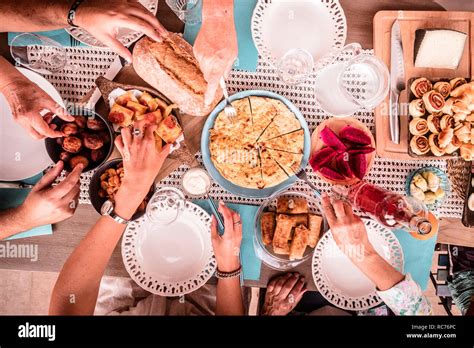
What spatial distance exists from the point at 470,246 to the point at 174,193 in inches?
41.9

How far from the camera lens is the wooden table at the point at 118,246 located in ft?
4.32

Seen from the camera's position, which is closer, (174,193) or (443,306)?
(174,193)

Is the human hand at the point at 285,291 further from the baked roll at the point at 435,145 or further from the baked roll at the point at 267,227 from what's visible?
the baked roll at the point at 435,145

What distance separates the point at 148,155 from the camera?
1.27 m

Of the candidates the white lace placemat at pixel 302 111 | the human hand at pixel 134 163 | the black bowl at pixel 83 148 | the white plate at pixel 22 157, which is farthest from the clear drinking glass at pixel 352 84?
the white plate at pixel 22 157

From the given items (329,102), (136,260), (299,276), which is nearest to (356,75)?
(329,102)

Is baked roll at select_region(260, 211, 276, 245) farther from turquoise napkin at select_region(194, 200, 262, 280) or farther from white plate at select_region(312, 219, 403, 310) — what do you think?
white plate at select_region(312, 219, 403, 310)

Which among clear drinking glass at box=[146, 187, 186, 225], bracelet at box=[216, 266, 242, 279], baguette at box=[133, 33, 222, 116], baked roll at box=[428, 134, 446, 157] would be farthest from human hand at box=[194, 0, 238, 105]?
baked roll at box=[428, 134, 446, 157]

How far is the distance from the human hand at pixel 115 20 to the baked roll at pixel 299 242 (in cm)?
78

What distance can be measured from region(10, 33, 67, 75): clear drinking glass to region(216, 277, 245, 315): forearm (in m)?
0.90

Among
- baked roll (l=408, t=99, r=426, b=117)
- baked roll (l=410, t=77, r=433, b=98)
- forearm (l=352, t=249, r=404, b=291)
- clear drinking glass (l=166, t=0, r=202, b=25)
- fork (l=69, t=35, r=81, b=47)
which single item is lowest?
forearm (l=352, t=249, r=404, b=291)

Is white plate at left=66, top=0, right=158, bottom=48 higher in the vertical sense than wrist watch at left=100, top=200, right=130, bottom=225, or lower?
higher

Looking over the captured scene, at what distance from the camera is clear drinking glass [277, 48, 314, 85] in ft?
4.30
